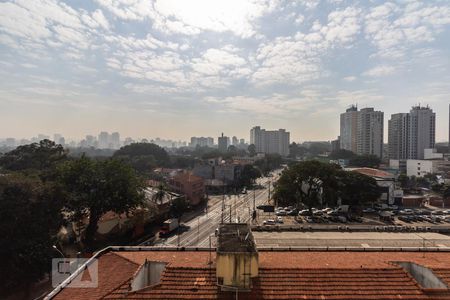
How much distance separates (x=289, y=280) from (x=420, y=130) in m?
97.5

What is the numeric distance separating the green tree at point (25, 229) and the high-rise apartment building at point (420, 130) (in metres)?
95.9

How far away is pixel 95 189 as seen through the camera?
2438cm

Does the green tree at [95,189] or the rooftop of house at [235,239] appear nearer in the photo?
the rooftop of house at [235,239]

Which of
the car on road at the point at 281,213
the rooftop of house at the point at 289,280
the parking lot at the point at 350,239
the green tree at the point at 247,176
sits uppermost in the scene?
the rooftop of house at the point at 289,280

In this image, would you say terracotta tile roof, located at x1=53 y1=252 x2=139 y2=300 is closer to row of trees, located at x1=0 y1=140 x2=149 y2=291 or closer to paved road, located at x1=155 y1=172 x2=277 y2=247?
row of trees, located at x1=0 y1=140 x2=149 y2=291

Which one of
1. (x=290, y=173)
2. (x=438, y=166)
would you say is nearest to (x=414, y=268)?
(x=290, y=173)

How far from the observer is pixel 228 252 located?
8.41 m

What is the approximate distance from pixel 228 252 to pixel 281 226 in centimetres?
2330

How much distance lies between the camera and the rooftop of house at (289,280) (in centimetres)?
806

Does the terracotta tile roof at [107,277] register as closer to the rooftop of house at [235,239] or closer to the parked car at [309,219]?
the rooftop of house at [235,239]

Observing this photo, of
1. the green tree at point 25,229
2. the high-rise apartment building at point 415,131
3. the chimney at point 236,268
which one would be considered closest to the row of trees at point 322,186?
the green tree at point 25,229

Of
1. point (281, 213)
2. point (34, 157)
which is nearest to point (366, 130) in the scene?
point (281, 213)

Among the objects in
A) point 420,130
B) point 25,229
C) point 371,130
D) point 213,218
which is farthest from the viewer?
point 371,130

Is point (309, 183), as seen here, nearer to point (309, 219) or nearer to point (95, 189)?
point (309, 219)
